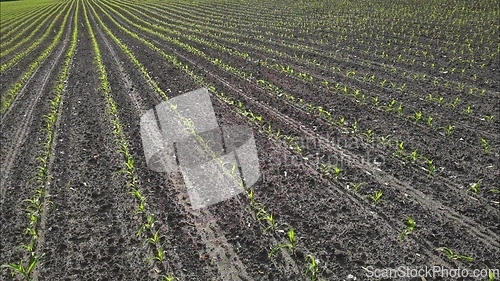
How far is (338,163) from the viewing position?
6613 millimetres

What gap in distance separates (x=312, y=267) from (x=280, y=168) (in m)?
2.48

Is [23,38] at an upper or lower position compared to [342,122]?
upper

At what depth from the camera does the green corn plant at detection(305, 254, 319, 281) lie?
429 cm

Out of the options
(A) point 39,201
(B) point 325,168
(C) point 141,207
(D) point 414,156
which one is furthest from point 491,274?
(A) point 39,201

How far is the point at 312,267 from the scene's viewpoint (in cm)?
435

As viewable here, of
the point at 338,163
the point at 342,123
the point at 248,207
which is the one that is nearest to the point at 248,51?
the point at 342,123

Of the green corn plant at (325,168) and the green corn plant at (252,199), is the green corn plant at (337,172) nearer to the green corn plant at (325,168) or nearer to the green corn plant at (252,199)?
the green corn plant at (325,168)

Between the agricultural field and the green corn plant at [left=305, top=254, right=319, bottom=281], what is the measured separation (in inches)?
0.9

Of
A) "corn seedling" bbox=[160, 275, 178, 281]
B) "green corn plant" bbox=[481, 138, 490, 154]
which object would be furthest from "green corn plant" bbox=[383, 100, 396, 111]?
"corn seedling" bbox=[160, 275, 178, 281]

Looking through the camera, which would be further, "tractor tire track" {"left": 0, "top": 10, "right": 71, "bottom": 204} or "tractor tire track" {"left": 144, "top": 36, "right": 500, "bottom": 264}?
"tractor tire track" {"left": 0, "top": 10, "right": 71, "bottom": 204}

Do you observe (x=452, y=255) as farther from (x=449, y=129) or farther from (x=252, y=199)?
(x=449, y=129)

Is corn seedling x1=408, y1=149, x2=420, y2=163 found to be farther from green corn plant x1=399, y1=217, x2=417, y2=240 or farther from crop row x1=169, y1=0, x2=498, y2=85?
crop row x1=169, y1=0, x2=498, y2=85

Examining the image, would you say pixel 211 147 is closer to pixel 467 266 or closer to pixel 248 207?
pixel 248 207

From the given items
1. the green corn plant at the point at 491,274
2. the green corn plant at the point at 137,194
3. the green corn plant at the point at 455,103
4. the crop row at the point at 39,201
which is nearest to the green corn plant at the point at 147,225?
the green corn plant at the point at 137,194
